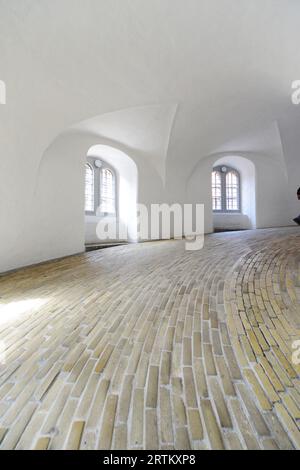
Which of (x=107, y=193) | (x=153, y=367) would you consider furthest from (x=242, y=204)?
(x=153, y=367)

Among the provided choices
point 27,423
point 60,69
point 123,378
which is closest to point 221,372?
point 123,378

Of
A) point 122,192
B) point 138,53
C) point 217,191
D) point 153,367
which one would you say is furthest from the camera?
point 217,191

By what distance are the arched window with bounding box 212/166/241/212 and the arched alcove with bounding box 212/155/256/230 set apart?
0.52 ft

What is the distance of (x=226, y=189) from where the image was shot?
12477 millimetres

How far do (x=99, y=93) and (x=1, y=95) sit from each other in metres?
1.95

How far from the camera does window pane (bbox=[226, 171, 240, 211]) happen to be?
12.5 metres

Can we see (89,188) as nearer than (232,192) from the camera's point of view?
Yes

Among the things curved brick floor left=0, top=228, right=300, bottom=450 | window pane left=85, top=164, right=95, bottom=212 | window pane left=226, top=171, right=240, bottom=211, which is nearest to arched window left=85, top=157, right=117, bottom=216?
window pane left=85, top=164, right=95, bottom=212

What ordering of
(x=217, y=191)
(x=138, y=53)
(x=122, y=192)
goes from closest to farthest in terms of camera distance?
(x=138, y=53)
(x=122, y=192)
(x=217, y=191)

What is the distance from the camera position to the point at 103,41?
3744 millimetres

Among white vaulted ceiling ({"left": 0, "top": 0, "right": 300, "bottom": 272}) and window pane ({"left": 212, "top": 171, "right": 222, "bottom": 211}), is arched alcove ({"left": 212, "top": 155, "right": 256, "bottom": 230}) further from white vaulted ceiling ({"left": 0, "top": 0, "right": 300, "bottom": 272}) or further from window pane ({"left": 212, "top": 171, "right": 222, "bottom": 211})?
white vaulted ceiling ({"left": 0, "top": 0, "right": 300, "bottom": 272})

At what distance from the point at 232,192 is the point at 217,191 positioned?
0.93 meters

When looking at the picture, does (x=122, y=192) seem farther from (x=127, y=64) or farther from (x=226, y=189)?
(x=226, y=189)

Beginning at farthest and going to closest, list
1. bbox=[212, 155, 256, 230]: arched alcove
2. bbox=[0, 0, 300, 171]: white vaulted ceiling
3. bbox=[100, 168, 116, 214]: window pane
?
1. bbox=[212, 155, 256, 230]: arched alcove
2. bbox=[100, 168, 116, 214]: window pane
3. bbox=[0, 0, 300, 171]: white vaulted ceiling
